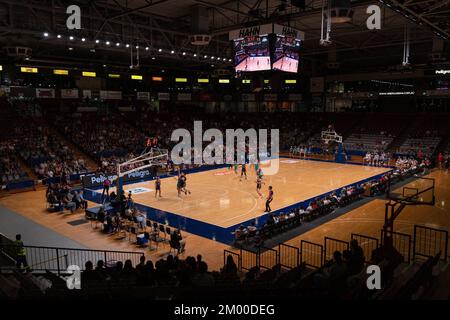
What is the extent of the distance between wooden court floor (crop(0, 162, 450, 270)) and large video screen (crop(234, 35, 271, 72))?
8.35m

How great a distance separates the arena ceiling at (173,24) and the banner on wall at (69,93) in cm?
284

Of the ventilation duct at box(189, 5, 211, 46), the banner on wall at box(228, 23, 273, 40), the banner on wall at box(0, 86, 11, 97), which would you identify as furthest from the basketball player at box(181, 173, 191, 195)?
the banner on wall at box(0, 86, 11, 97)

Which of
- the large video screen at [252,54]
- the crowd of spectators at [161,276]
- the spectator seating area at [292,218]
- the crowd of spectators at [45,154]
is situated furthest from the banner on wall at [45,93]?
the crowd of spectators at [161,276]

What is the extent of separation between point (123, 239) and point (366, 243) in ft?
29.6

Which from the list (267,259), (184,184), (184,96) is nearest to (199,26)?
(184,184)

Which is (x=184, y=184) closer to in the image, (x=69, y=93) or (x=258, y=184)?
(x=258, y=184)

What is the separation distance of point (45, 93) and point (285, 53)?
2721 cm

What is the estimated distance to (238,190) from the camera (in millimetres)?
23453

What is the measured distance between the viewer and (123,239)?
48.8 ft

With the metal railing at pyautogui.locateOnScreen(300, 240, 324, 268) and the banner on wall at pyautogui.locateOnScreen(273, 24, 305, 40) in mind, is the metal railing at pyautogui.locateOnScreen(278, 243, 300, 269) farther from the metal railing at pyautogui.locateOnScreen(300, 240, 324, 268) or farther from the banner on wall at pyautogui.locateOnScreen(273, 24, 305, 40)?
the banner on wall at pyautogui.locateOnScreen(273, 24, 305, 40)

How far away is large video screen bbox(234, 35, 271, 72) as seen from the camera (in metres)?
18.9
